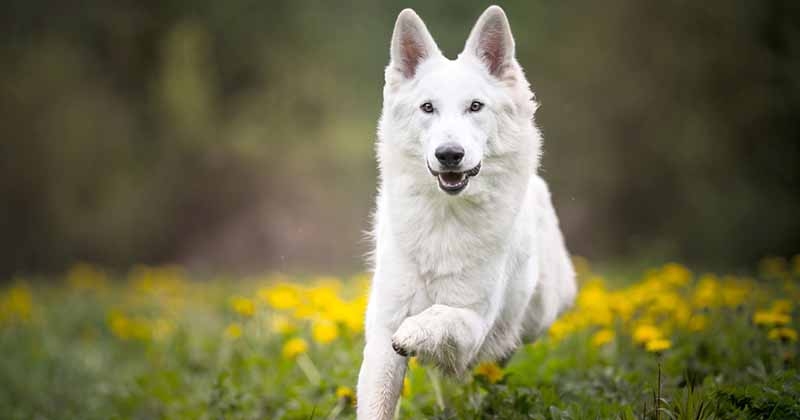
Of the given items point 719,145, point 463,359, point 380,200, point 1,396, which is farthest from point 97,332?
point 719,145

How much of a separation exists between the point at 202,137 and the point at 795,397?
11.6 m

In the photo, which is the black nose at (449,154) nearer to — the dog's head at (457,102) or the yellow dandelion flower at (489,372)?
the dog's head at (457,102)

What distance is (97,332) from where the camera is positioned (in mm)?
7754

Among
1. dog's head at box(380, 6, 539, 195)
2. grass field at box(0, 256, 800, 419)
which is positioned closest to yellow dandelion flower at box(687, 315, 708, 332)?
grass field at box(0, 256, 800, 419)

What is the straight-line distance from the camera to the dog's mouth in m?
3.07

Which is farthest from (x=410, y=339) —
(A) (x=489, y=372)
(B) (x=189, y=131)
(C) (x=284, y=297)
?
(B) (x=189, y=131)

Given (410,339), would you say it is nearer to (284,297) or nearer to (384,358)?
→ (384,358)

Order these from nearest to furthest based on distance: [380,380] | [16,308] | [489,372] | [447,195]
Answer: [380,380] → [447,195] → [489,372] → [16,308]

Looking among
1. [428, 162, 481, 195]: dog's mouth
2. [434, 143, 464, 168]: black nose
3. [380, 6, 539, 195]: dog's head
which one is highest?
[380, 6, 539, 195]: dog's head

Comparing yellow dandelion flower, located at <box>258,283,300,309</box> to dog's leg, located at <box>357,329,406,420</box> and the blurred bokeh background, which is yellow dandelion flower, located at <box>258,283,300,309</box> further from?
the blurred bokeh background

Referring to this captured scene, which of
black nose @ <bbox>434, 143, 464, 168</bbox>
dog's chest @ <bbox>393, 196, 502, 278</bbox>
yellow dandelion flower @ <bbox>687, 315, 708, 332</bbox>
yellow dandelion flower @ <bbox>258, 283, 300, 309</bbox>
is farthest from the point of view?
yellow dandelion flower @ <bbox>258, 283, 300, 309</bbox>

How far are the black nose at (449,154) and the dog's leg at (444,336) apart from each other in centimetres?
57

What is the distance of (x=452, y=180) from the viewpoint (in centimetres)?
309

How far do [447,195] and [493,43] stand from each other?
0.72 m
